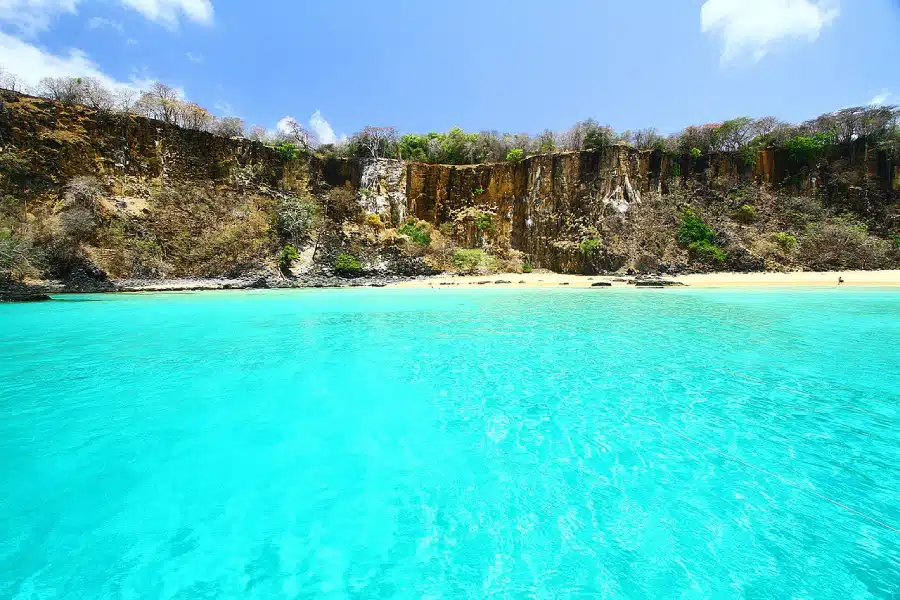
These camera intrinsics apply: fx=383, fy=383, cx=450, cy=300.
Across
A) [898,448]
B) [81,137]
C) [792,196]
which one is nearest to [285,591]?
[898,448]

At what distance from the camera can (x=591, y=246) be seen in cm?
3566

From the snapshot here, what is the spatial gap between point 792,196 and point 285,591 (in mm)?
50663

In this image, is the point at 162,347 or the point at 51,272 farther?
the point at 51,272

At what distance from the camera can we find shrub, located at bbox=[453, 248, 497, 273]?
124 ft

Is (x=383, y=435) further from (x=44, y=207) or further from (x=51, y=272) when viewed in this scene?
(x=44, y=207)

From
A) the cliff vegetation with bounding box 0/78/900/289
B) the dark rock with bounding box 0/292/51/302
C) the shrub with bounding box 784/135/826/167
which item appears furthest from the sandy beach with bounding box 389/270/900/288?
the dark rock with bounding box 0/292/51/302

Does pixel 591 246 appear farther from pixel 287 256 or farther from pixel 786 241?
pixel 287 256

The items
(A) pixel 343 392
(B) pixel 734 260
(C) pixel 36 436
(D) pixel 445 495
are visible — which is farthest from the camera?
(B) pixel 734 260

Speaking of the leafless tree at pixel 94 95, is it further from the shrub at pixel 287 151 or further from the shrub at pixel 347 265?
the shrub at pixel 347 265

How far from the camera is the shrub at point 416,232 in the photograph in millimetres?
38250

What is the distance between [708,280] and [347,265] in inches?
1211

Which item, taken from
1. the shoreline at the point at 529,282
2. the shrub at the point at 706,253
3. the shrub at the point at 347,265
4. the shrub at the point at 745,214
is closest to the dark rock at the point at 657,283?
the shoreline at the point at 529,282

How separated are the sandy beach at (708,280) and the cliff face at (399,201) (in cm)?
247

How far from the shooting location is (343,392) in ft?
22.5
